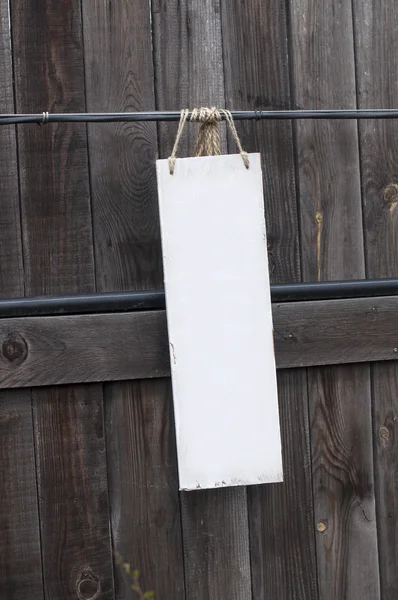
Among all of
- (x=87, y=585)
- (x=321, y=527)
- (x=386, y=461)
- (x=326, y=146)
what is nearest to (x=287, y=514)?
(x=321, y=527)

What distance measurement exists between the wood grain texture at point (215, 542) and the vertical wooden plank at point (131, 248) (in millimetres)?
25

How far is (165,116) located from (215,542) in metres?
0.84

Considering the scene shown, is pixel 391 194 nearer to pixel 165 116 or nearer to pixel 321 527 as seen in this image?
pixel 165 116

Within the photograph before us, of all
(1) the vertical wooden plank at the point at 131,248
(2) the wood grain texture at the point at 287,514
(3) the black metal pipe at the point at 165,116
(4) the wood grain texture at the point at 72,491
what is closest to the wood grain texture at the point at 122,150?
(1) the vertical wooden plank at the point at 131,248

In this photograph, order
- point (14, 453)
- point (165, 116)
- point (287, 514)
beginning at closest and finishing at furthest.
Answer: point (165, 116) < point (14, 453) < point (287, 514)

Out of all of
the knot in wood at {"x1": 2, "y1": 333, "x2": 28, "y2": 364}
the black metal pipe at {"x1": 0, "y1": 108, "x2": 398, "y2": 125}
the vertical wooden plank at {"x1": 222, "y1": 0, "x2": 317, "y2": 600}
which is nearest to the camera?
the black metal pipe at {"x1": 0, "y1": 108, "x2": 398, "y2": 125}

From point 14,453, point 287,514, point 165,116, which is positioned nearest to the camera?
point 165,116

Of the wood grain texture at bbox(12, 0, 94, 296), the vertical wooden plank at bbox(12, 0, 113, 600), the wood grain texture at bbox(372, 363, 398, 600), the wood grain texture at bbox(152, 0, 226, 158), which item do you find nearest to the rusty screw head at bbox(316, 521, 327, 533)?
the wood grain texture at bbox(372, 363, 398, 600)

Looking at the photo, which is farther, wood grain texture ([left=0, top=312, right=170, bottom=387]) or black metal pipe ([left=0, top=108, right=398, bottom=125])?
wood grain texture ([left=0, top=312, right=170, bottom=387])

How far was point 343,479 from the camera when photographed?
1.49 meters

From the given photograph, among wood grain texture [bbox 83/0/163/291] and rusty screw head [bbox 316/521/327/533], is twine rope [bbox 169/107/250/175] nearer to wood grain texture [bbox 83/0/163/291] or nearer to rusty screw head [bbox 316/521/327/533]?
wood grain texture [bbox 83/0/163/291]

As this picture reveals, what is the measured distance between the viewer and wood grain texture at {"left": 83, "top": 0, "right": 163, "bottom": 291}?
1383mm

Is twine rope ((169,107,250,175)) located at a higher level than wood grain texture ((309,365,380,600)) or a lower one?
higher

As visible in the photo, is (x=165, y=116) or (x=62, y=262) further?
(x=62, y=262)
